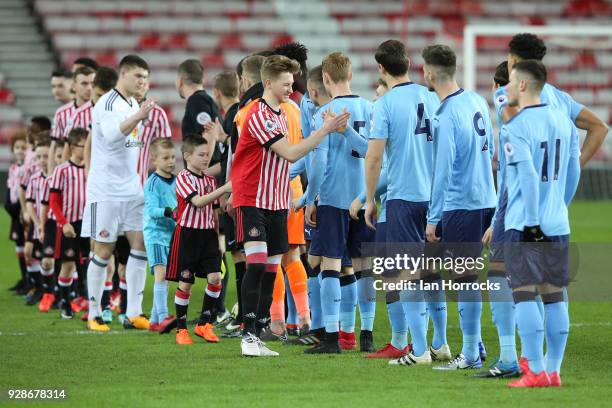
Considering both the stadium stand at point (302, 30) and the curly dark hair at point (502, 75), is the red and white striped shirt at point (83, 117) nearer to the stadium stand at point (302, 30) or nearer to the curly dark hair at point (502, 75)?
the curly dark hair at point (502, 75)

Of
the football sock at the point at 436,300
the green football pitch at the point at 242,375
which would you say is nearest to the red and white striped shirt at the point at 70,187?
the green football pitch at the point at 242,375

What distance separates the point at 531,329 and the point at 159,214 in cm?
393

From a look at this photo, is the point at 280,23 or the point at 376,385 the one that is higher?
the point at 280,23

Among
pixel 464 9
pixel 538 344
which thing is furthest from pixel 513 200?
pixel 464 9

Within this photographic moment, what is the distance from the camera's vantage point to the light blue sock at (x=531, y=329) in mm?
6391

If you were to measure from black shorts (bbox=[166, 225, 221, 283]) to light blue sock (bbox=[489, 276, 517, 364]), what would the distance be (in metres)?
2.78

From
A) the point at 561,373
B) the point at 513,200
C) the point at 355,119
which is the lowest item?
the point at 561,373

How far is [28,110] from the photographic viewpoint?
84.5 ft

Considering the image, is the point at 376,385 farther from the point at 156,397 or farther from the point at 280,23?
the point at 280,23

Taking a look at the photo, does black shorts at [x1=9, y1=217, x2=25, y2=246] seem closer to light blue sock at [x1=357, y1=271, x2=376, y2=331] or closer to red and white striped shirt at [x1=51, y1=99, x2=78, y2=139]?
red and white striped shirt at [x1=51, y1=99, x2=78, y2=139]

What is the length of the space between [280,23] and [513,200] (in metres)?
22.1

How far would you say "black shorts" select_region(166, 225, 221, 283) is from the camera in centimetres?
901

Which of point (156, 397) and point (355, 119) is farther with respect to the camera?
point (355, 119)

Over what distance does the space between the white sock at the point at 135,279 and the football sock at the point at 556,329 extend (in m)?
4.21
